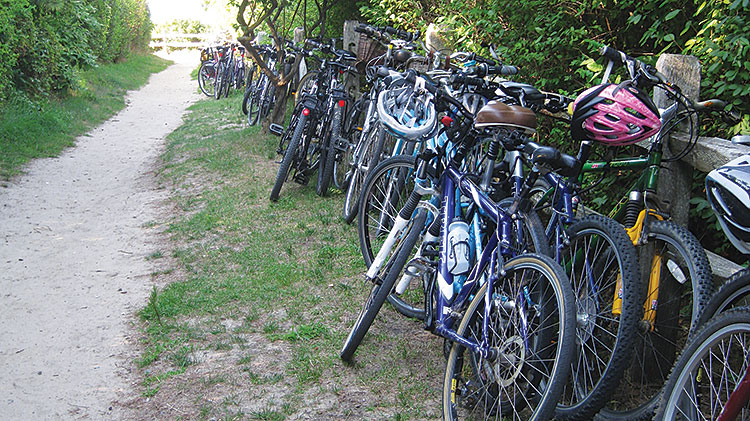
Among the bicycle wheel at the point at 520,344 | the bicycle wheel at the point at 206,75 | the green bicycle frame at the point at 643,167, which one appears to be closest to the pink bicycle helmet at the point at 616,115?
the green bicycle frame at the point at 643,167

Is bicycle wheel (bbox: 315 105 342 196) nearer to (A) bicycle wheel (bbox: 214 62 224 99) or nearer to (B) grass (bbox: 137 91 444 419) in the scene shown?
(B) grass (bbox: 137 91 444 419)

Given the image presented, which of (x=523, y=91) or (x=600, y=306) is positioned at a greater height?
(x=523, y=91)

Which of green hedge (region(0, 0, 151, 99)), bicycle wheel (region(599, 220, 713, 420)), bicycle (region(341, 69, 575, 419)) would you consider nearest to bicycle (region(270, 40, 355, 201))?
bicycle (region(341, 69, 575, 419))

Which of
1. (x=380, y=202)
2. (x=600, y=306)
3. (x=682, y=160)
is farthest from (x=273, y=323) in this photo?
(x=682, y=160)

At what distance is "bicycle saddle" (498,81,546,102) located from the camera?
339 cm

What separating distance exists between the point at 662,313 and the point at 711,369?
0.88m

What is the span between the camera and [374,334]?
13.1 feet

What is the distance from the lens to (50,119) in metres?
10.7

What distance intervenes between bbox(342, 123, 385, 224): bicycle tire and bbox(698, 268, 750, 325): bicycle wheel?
3.57m

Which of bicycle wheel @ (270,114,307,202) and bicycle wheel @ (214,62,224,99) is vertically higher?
bicycle wheel @ (270,114,307,202)

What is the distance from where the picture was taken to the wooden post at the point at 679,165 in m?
2.81

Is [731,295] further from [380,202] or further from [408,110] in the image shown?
[380,202]

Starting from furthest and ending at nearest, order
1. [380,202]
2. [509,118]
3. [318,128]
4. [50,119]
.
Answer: [50,119] → [318,128] → [380,202] → [509,118]

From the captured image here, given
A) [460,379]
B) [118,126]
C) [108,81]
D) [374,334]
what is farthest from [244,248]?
[108,81]
